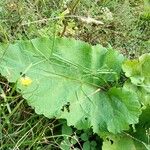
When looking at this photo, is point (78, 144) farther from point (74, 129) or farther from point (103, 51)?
point (103, 51)

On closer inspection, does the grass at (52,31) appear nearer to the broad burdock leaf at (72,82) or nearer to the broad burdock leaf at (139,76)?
the broad burdock leaf at (72,82)

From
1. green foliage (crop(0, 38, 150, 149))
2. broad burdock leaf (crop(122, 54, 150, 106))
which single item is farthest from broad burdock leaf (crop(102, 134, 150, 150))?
broad burdock leaf (crop(122, 54, 150, 106))

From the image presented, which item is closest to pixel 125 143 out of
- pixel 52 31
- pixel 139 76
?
pixel 139 76

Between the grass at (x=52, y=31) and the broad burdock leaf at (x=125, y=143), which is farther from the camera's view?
the broad burdock leaf at (x=125, y=143)

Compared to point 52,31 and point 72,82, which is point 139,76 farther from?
point 52,31

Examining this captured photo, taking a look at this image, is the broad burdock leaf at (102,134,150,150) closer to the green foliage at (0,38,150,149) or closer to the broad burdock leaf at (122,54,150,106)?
the green foliage at (0,38,150,149)

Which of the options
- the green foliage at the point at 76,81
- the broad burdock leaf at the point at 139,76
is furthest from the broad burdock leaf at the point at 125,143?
the broad burdock leaf at the point at 139,76
